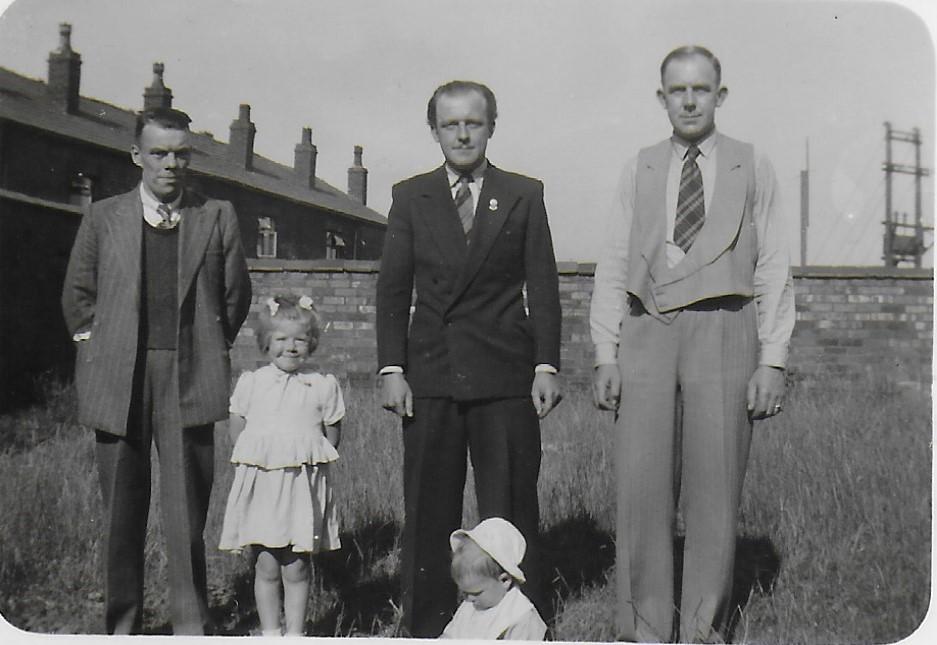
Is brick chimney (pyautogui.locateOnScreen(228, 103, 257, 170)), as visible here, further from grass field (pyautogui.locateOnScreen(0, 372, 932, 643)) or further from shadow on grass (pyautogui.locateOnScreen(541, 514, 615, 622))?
shadow on grass (pyautogui.locateOnScreen(541, 514, 615, 622))

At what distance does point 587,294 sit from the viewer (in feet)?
18.4

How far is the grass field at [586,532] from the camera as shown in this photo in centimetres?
313

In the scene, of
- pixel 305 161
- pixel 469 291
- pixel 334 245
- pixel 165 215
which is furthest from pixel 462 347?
pixel 334 245

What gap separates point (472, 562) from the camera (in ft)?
8.38

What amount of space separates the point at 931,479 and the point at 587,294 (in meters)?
2.68

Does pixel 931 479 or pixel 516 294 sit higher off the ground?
pixel 516 294

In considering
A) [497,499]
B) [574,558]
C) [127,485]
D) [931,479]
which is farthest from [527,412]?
[931,479]

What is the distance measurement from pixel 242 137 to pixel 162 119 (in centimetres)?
85

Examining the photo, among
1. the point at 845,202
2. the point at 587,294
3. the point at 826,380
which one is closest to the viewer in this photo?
the point at 845,202

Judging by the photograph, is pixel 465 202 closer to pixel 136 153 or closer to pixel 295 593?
pixel 136 153

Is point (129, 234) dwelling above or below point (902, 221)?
below

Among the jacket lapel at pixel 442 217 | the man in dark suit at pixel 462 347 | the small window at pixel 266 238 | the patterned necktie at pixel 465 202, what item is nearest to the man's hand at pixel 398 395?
the man in dark suit at pixel 462 347

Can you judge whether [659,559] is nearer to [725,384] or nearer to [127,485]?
[725,384]

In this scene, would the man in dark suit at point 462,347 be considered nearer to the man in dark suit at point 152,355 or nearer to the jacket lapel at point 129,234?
the man in dark suit at point 152,355
